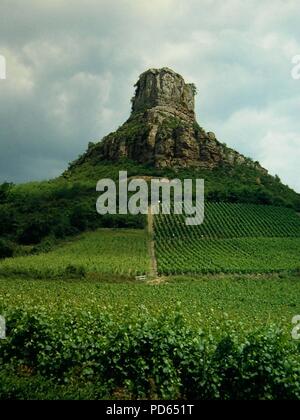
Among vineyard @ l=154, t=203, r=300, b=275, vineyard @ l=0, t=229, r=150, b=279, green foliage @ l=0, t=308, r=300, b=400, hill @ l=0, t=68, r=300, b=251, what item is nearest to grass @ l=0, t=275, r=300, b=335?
vineyard @ l=0, t=229, r=150, b=279

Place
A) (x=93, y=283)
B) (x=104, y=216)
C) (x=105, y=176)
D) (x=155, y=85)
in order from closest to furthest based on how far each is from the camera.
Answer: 1. (x=93, y=283)
2. (x=104, y=216)
3. (x=105, y=176)
4. (x=155, y=85)

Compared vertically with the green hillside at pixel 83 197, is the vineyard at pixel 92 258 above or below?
below

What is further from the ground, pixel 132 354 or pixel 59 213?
pixel 59 213

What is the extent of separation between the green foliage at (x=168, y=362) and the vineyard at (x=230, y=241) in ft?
122

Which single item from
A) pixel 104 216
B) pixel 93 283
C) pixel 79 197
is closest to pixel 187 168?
pixel 79 197

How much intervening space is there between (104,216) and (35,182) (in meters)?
40.5

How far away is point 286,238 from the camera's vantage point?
222 ft

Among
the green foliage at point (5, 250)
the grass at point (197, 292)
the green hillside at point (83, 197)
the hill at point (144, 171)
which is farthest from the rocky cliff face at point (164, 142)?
the grass at point (197, 292)

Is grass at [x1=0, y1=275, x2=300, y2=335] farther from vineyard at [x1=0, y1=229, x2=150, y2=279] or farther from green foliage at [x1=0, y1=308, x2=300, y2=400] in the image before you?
green foliage at [x1=0, y1=308, x2=300, y2=400]

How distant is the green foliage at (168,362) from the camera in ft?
36.8

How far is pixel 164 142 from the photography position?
107188 mm

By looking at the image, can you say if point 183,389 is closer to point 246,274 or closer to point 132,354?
point 132,354

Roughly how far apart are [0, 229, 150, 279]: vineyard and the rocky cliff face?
135ft

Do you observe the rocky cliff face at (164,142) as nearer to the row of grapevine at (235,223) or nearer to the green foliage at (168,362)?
the row of grapevine at (235,223)
